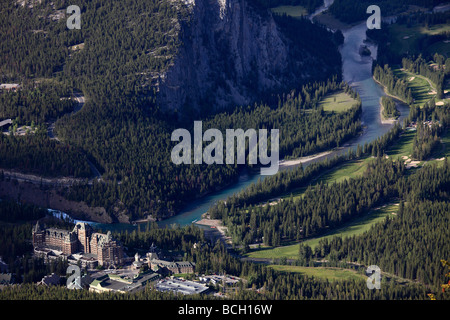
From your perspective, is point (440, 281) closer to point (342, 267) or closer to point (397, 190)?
point (342, 267)

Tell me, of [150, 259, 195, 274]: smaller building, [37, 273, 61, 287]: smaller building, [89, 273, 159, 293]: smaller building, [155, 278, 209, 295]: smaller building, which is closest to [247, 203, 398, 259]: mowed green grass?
[150, 259, 195, 274]: smaller building

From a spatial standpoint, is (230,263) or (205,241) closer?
(230,263)

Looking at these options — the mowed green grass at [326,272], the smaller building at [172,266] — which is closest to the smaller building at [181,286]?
the smaller building at [172,266]

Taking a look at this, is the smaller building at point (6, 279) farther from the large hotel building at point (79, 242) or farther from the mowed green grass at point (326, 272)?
the mowed green grass at point (326, 272)

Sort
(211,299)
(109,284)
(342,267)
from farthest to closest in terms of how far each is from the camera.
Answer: (342,267)
(109,284)
(211,299)

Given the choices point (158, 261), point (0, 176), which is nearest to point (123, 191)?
point (0, 176)
